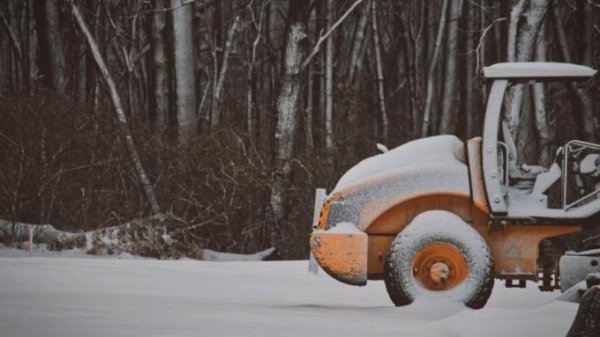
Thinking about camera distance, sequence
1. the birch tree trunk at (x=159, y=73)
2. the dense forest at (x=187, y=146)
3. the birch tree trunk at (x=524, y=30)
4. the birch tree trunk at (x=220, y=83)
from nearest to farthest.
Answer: the dense forest at (x=187, y=146), the birch tree trunk at (x=524, y=30), the birch tree trunk at (x=159, y=73), the birch tree trunk at (x=220, y=83)

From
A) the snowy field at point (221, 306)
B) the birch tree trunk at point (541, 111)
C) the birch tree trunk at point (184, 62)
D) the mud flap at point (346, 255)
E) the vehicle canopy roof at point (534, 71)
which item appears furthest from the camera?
the birch tree trunk at point (184, 62)

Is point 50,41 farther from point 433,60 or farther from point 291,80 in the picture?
point 433,60

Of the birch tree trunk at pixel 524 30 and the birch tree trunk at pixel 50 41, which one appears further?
the birch tree trunk at pixel 50 41

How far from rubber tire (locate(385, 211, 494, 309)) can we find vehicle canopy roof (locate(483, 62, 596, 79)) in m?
1.40

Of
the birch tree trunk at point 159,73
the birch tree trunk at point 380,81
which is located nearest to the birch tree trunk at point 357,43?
the birch tree trunk at point 380,81

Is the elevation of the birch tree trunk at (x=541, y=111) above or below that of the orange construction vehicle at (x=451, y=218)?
above

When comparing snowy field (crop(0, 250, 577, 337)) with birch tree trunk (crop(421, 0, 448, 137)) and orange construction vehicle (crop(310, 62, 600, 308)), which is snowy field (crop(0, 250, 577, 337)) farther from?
birch tree trunk (crop(421, 0, 448, 137))

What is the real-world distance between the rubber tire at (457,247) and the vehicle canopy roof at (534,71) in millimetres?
1399

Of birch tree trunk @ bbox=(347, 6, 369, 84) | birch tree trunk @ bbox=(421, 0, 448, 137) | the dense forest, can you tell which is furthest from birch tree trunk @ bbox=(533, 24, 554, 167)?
birch tree trunk @ bbox=(347, 6, 369, 84)

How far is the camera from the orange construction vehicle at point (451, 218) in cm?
1091

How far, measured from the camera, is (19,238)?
17969mm

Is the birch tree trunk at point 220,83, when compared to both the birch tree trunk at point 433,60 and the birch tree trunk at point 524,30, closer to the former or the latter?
the birch tree trunk at point 433,60

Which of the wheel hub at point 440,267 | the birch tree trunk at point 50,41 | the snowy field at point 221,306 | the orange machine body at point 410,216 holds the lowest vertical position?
the snowy field at point 221,306

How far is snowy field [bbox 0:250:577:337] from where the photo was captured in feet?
29.0
